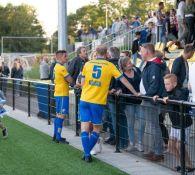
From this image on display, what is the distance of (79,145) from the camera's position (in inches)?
430

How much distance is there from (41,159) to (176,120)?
8.67ft

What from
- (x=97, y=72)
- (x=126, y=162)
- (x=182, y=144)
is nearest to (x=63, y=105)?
(x=97, y=72)

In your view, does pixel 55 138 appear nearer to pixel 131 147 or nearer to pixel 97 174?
pixel 131 147

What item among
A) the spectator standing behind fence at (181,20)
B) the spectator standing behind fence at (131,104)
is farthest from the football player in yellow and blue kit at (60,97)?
the spectator standing behind fence at (181,20)

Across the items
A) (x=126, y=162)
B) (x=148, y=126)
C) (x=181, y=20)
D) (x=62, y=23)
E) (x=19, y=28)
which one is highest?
(x=19, y=28)

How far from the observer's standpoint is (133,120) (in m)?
9.57

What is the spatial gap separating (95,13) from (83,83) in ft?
224

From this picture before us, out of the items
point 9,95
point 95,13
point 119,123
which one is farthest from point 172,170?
point 95,13

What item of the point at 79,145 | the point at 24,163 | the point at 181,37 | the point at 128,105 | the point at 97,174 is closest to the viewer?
the point at 97,174

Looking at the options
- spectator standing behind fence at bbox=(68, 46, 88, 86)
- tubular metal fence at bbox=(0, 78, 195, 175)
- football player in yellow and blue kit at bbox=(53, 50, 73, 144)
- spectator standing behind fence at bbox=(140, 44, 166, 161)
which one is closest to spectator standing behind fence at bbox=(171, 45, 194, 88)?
spectator standing behind fence at bbox=(140, 44, 166, 161)

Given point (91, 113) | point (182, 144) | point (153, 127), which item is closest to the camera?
point (182, 144)

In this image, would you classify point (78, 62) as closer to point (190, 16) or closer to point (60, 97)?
point (60, 97)

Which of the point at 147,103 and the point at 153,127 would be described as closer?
the point at 153,127

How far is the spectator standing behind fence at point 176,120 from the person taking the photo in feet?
25.6
